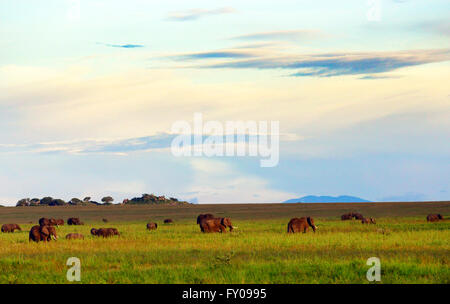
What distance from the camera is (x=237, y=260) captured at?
73.0ft

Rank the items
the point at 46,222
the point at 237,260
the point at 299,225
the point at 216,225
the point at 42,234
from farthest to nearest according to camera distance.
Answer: the point at 46,222
the point at 216,225
the point at 299,225
the point at 42,234
the point at 237,260

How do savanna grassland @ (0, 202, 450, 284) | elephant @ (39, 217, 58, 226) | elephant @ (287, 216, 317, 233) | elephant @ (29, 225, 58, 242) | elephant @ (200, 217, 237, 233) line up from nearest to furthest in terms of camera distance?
savanna grassland @ (0, 202, 450, 284), elephant @ (29, 225, 58, 242), elephant @ (287, 216, 317, 233), elephant @ (200, 217, 237, 233), elephant @ (39, 217, 58, 226)

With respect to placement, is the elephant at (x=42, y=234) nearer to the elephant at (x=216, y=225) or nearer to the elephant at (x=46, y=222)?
the elephant at (x=216, y=225)

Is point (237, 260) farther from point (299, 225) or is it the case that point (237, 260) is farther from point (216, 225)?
point (216, 225)

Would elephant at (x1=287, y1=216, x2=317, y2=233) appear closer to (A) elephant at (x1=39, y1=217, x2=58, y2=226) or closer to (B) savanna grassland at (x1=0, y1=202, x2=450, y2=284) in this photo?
(B) savanna grassland at (x1=0, y1=202, x2=450, y2=284)

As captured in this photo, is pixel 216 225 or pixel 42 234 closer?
pixel 42 234

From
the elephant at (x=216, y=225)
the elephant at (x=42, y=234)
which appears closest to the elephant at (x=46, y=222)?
the elephant at (x=42, y=234)

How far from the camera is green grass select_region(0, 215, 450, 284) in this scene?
18562 mm

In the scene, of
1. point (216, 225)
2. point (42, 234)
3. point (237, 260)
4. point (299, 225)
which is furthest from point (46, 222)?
point (237, 260)

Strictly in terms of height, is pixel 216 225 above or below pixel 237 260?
above

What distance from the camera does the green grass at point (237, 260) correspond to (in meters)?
18.6

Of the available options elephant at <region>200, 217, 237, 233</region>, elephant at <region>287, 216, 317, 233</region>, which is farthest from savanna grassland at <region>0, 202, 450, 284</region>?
elephant at <region>200, 217, 237, 233</region>

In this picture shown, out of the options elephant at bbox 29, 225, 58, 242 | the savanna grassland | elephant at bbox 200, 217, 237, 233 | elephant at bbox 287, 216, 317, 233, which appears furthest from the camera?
elephant at bbox 200, 217, 237, 233
